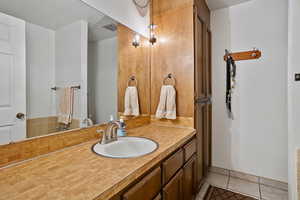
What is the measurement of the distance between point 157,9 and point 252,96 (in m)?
1.66

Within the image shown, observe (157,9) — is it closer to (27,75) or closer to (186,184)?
(27,75)

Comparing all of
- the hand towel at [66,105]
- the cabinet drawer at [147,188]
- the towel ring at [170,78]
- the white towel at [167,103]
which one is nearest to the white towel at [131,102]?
the white towel at [167,103]

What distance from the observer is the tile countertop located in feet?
1.81

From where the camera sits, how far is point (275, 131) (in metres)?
1.93

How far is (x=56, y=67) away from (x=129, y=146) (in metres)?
0.77

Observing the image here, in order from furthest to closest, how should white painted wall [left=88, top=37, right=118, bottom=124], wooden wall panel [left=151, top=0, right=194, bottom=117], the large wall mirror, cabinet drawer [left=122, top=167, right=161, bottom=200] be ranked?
wooden wall panel [left=151, top=0, right=194, bottom=117] < white painted wall [left=88, top=37, right=118, bottom=124] < the large wall mirror < cabinet drawer [left=122, top=167, right=161, bottom=200]

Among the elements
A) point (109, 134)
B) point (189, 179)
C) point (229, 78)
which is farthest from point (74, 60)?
point (229, 78)

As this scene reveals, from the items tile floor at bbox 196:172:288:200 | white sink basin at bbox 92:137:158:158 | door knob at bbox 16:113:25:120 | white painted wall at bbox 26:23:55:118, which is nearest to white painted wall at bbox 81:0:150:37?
white painted wall at bbox 26:23:55:118

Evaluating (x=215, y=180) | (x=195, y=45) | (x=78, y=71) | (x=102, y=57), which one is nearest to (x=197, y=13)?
(x=195, y=45)

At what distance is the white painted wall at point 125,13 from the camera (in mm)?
1291

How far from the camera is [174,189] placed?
1144 mm

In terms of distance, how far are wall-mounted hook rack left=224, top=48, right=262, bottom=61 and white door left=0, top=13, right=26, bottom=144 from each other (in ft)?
7.38

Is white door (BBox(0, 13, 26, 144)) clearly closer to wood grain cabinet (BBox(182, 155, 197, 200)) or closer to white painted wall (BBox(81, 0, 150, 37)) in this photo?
white painted wall (BBox(81, 0, 150, 37))

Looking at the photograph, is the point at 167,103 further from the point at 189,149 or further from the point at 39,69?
the point at 39,69
